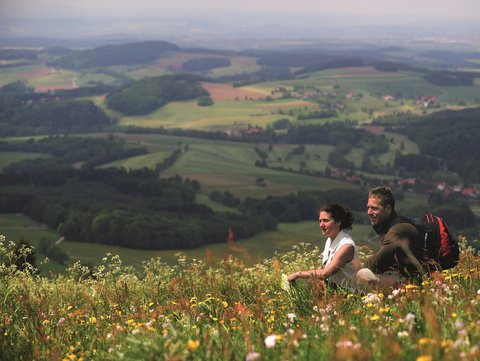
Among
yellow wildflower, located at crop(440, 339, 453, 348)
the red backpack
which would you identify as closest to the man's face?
the red backpack

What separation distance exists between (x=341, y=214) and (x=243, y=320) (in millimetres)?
3401

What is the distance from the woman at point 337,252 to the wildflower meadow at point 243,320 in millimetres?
288

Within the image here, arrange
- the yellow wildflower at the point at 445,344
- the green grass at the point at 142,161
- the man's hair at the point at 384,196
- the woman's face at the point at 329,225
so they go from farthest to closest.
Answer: the green grass at the point at 142,161
the woman's face at the point at 329,225
the man's hair at the point at 384,196
the yellow wildflower at the point at 445,344

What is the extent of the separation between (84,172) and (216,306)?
170287 millimetres

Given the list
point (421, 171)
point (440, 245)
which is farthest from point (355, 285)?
point (421, 171)

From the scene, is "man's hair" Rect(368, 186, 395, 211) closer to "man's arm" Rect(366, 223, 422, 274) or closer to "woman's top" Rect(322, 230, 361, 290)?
"man's arm" Rect(366, 223, 422, 274)

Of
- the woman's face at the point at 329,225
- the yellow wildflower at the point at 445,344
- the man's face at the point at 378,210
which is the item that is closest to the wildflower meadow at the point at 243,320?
the yellow wildflower at the point at 445,344

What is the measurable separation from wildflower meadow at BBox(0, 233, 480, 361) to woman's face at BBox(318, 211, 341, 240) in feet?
3.00

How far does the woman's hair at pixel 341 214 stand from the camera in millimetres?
8109

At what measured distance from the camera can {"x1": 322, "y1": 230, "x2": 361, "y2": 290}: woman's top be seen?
24.8ft

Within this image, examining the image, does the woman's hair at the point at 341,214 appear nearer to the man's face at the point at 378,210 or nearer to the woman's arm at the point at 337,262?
the man's face at the point at 378,210

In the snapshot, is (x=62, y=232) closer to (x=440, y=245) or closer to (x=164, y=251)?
(x=164, y=251)

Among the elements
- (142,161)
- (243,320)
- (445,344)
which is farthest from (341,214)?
(142,161)

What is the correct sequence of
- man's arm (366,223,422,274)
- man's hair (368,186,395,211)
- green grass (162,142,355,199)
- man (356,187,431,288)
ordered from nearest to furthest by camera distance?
man (356,187,431,288) → man's arm (366,223,422,274) → man's hair (368,186,395,211) → green grass (162,142,355,199)
